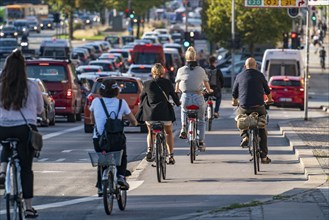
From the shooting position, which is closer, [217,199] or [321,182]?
[217,199]

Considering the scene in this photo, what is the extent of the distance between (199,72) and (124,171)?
683 cm

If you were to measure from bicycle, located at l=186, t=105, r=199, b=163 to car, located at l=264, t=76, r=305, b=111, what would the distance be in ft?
85.4

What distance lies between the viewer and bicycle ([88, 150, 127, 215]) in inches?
582

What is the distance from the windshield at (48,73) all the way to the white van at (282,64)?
17923 mm

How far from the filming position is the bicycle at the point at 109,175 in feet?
48.5

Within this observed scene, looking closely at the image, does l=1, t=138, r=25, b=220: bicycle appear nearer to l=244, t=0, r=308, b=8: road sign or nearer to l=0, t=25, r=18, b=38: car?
l=244, t=0, r=308, b=8: road sign

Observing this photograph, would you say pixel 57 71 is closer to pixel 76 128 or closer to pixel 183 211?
pixel 76 128

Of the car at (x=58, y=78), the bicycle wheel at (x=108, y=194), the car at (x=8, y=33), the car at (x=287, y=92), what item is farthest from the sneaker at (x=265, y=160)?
the car at (x=8, y=33)

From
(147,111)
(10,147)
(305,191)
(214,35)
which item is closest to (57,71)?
(147,111)

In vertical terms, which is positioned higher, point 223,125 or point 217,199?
point 217,199

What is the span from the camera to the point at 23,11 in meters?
155

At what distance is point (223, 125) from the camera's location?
35.0m

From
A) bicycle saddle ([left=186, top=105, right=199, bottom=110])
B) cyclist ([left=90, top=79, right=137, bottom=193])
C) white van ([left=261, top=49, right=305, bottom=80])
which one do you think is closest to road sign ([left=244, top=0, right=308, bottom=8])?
bicycle saddle ([left=186, top=105, right=199, bottom=110])

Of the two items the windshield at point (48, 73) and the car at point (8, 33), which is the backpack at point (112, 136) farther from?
the car at point (8, 33)
